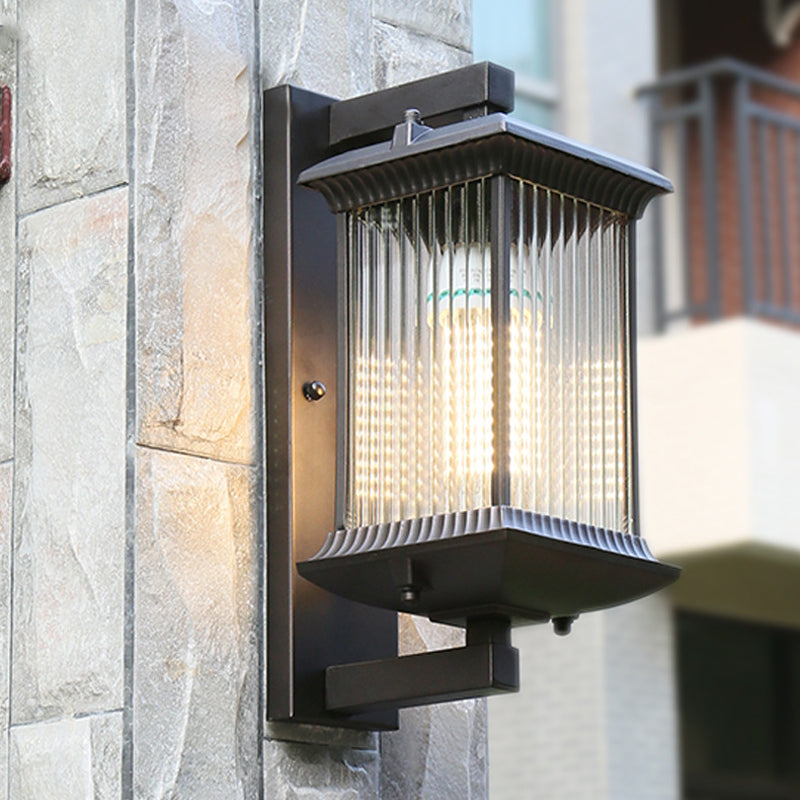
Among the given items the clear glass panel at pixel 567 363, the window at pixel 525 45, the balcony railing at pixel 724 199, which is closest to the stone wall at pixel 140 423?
the clear glass panel at pixel 567 363

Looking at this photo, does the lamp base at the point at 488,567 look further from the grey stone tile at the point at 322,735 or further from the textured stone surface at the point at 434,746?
the textured stone surface at the point at 434,746

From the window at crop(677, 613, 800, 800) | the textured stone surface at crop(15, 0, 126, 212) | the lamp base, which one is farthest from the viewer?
the window at crop(677, 613, 800, 800)

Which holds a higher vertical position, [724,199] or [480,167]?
[724,199]

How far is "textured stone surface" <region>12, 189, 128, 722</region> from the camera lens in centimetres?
216

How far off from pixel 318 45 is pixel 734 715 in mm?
7952

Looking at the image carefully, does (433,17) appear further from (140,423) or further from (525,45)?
(525,45)

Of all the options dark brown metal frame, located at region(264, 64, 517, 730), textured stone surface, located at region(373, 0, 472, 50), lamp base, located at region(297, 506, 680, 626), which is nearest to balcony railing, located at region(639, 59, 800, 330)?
textured stone surface, located at region(373, 0, 472, 50)

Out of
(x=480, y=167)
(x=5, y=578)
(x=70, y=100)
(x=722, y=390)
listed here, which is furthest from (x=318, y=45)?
(x=722, y=390)

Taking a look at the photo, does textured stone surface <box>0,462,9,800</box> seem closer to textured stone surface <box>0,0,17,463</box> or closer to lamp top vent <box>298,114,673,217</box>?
textured stone surface <box>0,0,17,463</box>

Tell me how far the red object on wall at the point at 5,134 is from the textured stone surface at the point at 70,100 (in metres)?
0.01

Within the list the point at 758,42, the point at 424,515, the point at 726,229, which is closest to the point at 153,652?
the point at 424,515

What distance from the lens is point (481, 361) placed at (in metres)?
2.12

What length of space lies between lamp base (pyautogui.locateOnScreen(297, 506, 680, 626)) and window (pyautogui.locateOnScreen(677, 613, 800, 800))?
7.95 metres

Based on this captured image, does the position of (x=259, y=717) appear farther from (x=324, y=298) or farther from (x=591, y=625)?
(x=591, y=625)
